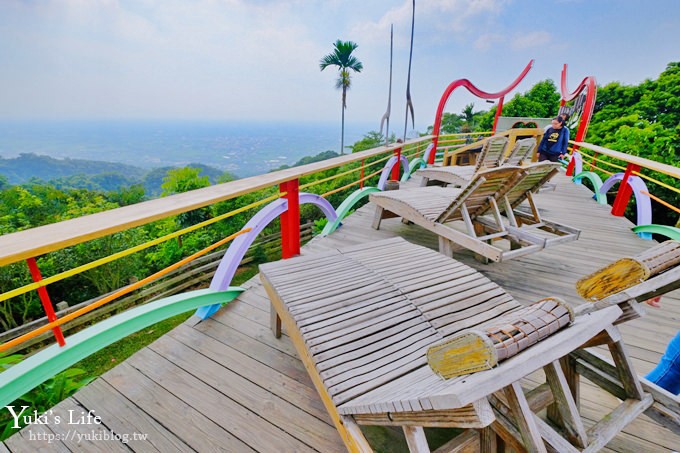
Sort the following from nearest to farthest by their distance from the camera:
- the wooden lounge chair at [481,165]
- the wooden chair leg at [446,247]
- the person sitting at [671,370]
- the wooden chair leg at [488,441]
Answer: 1. the wooden chair leg at [488,441]
2. the person sitting at [671,370]
3. the wooden chair leg at [446,247]
4. the wooden lounge chair at [481,165]

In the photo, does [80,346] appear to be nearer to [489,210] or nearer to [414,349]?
[414,349]

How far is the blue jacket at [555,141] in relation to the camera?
523cm

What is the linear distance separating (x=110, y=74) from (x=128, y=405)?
164338mm

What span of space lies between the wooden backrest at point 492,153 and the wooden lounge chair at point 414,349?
8.13ft

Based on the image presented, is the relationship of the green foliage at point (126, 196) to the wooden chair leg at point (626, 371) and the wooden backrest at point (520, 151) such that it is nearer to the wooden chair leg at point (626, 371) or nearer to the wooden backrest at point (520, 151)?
the wooden backrest at point (520, 151)

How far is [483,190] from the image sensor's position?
245cm

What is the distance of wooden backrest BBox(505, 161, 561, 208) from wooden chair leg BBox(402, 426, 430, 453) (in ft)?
6.89

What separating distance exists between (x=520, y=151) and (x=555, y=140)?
2101 millimetres

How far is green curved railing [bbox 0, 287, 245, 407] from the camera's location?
49.6 inches

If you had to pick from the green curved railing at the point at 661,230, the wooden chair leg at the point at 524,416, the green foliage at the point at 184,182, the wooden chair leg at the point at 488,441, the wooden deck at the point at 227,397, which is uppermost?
the wooden chair leg at the point at 524,416

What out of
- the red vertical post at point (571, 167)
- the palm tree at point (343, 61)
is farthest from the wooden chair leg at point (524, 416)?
the palm tree at point (343, 61)

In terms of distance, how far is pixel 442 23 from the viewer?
28.6 meters

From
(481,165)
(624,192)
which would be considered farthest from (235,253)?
(624,192)

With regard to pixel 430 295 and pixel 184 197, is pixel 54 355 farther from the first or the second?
pixel 430 295
